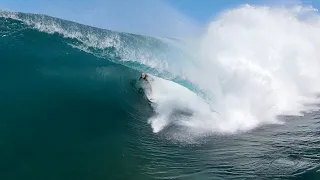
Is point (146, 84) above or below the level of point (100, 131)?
above

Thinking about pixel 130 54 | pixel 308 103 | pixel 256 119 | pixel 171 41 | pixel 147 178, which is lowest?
pixel 147 178

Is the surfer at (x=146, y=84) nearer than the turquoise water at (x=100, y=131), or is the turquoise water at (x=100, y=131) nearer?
the turquoise water at (x=100, y=131)

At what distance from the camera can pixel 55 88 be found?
15.2 metres

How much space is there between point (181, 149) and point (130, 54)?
990cm

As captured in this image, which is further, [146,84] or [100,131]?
[146,84]

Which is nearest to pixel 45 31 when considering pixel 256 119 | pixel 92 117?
pixel 92 117

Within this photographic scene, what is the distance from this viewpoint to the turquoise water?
9.90 metres

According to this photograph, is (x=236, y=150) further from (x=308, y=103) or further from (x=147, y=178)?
(x=308, y=103)

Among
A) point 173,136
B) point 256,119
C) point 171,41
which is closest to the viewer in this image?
point 173,136

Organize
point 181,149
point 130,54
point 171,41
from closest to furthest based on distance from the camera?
point 181,149
point 130,54
point 171,41

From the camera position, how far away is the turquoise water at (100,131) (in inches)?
390

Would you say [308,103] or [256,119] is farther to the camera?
[308,103]

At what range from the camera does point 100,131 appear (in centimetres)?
1232

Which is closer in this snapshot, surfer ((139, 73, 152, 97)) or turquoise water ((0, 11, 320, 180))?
turquoise water ((0, 11, 320, 180))
